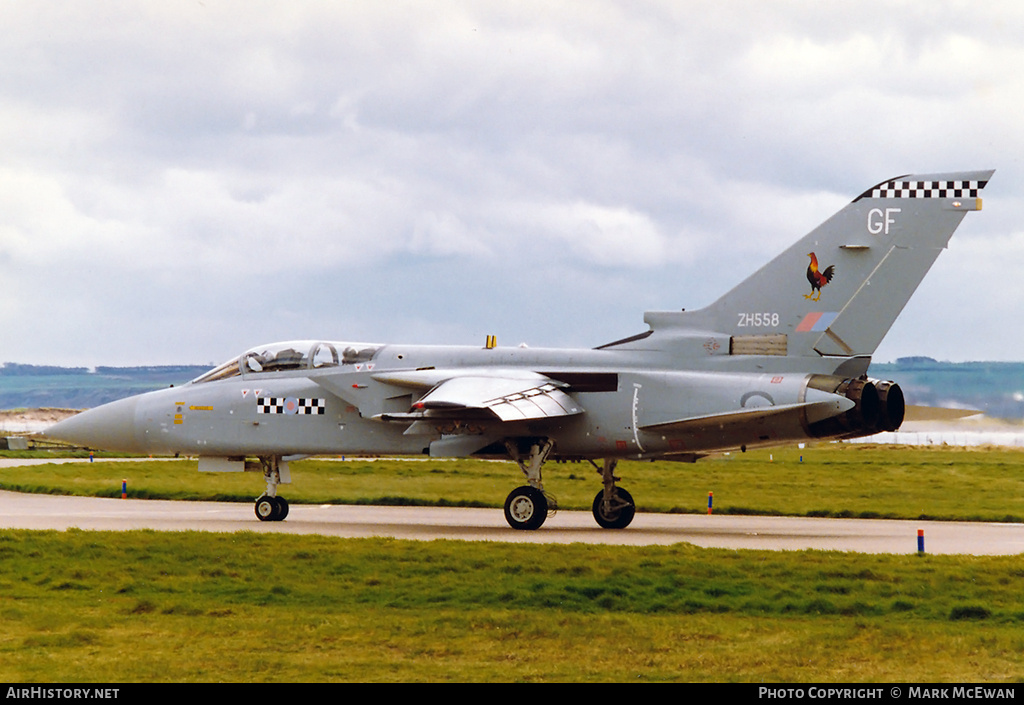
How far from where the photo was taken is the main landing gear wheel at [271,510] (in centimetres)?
2212

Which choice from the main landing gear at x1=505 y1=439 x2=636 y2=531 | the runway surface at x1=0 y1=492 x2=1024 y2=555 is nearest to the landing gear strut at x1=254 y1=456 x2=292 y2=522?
the runway surface at x1=0 y1=492 x2=1024 y2=555

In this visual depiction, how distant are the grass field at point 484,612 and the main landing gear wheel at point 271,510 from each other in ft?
15.8

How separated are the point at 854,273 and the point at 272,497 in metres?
11.2

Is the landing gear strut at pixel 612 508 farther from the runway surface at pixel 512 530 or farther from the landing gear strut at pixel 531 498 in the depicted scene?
the landing gear strut at pixel 531 498

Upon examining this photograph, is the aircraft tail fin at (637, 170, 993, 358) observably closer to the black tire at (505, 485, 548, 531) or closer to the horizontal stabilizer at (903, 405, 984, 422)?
the horizontal stabilizer at (903, 405, 984, 422)

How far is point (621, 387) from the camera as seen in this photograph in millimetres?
20562

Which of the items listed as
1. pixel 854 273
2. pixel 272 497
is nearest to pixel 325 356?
pixel 272 497

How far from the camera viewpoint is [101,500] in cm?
2744

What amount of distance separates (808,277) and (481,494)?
10.5 metres

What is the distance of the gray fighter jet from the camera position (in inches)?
760

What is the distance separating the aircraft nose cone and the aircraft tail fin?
11605 millimetres
